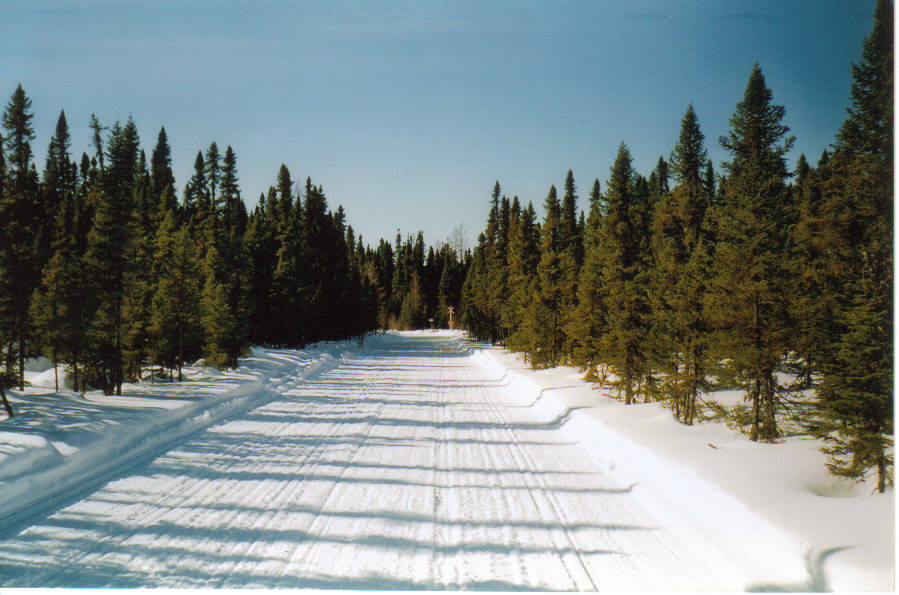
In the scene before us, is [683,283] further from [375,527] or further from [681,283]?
[375,527]

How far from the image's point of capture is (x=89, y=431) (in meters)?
8.80

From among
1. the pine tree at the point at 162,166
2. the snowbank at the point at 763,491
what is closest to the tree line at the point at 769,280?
the snowbank at the point at 763,491

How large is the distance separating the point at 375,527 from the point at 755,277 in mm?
10318

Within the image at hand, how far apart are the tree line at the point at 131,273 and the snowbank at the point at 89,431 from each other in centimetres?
129

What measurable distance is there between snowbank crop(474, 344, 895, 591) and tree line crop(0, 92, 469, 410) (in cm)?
1123

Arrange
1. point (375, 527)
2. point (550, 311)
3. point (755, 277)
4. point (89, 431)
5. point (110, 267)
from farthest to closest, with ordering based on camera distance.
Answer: point (550, 311) → point (110, 267) → point (755, 277) → point (89, 431) → point (375, 527)

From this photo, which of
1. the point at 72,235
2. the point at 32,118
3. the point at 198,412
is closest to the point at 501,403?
the point at 198,412

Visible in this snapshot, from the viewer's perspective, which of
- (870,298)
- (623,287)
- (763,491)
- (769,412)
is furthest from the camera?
(623,287)

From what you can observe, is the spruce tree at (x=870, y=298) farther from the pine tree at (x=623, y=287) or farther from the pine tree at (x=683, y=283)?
the pine tree at (x=623, y=287)

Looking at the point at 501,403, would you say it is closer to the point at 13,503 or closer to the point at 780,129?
the point at 780,129

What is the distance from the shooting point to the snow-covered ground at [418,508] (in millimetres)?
4465

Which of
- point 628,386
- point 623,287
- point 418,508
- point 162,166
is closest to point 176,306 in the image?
point 623,287

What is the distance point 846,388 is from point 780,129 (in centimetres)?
853

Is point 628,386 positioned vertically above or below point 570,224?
below
